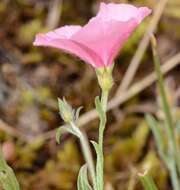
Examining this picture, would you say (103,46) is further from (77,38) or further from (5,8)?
(5,8)

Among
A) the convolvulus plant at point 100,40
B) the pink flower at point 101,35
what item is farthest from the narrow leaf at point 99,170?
the pink flower at point 101,35

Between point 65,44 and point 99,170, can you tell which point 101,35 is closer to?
point 65,44

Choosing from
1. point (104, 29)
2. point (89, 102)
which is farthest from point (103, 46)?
point (89, 102)

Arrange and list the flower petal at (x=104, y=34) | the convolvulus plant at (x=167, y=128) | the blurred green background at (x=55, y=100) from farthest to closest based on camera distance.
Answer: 1. the blurred green background at (x=55, y=100)
2. the convolvulus plant at (x=167, y=128)
3. the flower petal at (x=104, y=34)

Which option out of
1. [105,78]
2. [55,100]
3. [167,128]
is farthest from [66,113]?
[55,100]

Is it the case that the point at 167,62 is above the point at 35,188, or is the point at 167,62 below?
above

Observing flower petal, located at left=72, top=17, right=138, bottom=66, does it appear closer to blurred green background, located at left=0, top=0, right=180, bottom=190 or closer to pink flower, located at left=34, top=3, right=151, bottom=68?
pink flower, located at left=34, top=3, right=151, bottom=68

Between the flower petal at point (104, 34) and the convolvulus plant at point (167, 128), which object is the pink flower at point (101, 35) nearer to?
the flower petal at point (104, 34)
